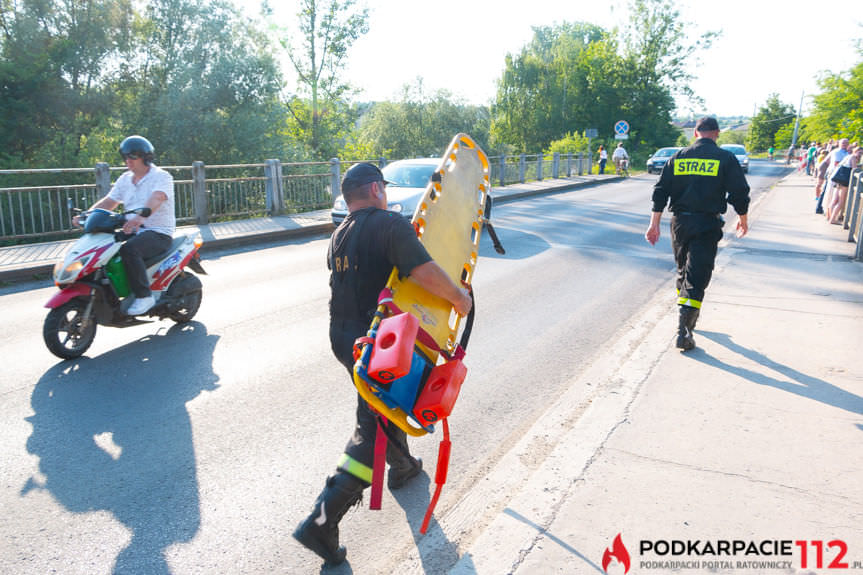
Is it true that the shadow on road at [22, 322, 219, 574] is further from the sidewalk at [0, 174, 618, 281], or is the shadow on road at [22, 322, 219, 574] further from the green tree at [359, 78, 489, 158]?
the green tree at [359, 78, 489, 158]

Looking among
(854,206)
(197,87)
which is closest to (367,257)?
(854,206)

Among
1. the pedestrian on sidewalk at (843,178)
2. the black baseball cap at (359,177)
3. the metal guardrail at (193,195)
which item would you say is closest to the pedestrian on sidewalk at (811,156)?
the pedestrian on sidewalk at (843,178)

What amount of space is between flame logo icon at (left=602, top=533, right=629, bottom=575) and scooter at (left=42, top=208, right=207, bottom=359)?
15.9 feet

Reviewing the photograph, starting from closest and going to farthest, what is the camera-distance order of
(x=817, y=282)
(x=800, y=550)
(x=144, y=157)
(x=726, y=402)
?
(x=800, y=550) < (x=726, y=402) < (x=144, y=157) < (x=817, y=282)

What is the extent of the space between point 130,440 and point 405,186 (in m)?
10.2

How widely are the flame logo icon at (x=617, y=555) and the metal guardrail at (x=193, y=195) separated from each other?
19.9 ft

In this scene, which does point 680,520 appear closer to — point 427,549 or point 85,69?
point 427,549

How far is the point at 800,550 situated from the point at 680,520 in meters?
0.48

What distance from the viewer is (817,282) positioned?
8367 mm

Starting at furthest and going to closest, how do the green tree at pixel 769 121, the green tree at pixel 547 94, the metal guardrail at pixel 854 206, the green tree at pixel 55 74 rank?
the green tree at pixel 769 121 → the green tree at pixel 547 94 → the green tree at pixel 55 74 → the metal guardrail at pixel 854 206

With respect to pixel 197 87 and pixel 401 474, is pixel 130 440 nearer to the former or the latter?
pixel 401 474

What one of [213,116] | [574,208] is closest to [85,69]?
[213,116]

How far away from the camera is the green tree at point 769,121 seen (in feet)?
304

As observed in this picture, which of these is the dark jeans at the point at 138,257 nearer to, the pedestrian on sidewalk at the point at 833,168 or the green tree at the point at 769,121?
the pedestrian on sidewalk at the point at 833,168
